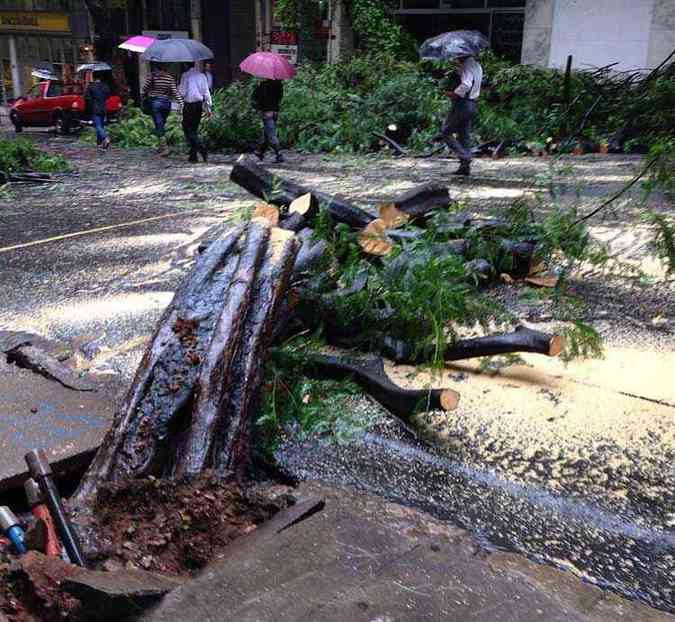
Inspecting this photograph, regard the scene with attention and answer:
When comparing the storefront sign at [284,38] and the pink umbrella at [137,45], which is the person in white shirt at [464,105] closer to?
the pink umbrella at [137,45]

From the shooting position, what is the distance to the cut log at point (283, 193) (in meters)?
5.52

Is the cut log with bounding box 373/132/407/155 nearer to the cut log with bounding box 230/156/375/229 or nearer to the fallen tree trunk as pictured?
the cut log with bounding box 230/156/375/229

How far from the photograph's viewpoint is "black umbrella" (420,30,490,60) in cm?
1021

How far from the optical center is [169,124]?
1723cm

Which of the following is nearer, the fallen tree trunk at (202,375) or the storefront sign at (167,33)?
the fallen tree trunk at (202,375)

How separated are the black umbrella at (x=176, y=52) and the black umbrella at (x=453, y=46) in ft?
15.2

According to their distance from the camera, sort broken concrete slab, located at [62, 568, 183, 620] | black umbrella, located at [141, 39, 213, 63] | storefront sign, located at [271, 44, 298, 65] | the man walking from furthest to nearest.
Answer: storefront sign, located at [271, 44, 298, 65], the man walking, black umbrella, located at [141, 39, 213, 63], broken concrete slab, located at [62, 568, 183, 620]

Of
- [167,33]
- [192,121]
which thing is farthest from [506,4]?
[167,33]

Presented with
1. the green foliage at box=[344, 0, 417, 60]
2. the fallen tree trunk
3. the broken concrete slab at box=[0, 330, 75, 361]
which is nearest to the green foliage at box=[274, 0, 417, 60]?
the green foliage at box=[344, 0, 417, 60]

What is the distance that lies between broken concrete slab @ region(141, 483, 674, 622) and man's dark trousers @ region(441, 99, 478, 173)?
857 cm

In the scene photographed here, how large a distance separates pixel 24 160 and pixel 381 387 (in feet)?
33.7

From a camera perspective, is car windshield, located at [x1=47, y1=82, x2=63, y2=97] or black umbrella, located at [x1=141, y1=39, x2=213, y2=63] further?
car windshield, located at [x1=47, y1=82, x2=63, y2=97]

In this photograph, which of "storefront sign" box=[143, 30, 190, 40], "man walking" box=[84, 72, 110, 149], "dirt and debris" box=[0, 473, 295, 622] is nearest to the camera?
"dirt and debris" box=[0, 473, 295, 622]

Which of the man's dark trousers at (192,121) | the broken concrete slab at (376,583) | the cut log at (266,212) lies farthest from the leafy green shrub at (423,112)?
the broken concrete slab at (376,583)
